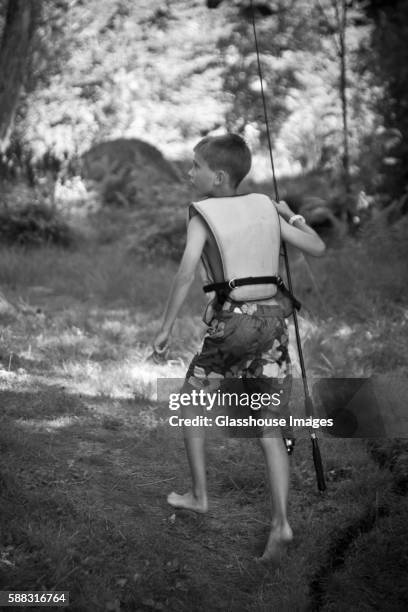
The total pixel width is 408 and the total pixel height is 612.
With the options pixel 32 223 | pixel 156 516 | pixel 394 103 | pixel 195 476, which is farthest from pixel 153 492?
pixel 394 103

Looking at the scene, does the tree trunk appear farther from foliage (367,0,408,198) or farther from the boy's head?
the boy's head

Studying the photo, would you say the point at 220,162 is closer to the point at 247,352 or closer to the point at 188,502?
the point at 247,352

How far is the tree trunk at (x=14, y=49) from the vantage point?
7949 millimetres

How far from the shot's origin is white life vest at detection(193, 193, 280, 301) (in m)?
3.31

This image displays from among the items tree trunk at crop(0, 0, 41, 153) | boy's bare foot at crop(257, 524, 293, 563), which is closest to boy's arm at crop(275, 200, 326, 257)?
boy's bare foot at crop(257, 524, 293, 563)

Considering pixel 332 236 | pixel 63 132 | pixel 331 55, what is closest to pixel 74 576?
pixel 332 236

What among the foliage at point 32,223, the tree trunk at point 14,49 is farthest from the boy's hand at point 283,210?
the foliage at point 32,223

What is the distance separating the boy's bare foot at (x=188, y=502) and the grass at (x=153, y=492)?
82mm

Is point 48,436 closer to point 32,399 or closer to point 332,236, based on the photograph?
point 32,399

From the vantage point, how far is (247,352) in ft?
11.0

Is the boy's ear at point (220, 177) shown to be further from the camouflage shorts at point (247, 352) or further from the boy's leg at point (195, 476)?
the boy's leg at point (195, 476)

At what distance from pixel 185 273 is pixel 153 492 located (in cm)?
127

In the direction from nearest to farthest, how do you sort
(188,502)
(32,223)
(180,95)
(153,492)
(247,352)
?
(247,352) → (188,502) → (153,492) → (32,223) → (180,95)

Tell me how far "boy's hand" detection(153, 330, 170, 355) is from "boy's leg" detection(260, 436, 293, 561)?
598 mm
